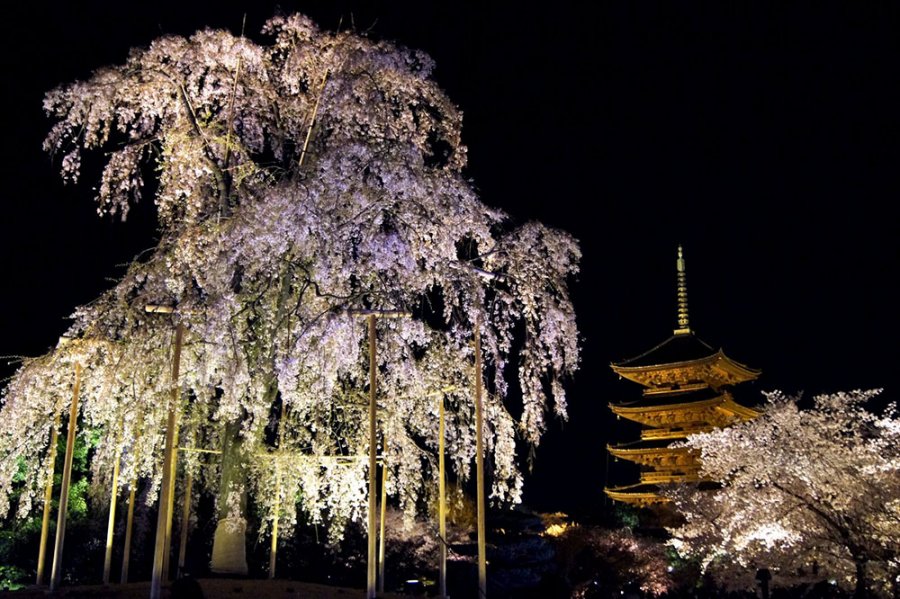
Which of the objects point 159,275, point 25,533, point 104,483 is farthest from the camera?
point 25,533

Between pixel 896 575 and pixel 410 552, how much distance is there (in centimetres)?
1212

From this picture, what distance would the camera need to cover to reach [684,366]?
3884 cm


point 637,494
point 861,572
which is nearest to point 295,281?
point 861,572

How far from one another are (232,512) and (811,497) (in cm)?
1067

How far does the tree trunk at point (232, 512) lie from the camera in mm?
13547

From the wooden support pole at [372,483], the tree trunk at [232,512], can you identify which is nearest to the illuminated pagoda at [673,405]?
the tree trunk at [232,512]

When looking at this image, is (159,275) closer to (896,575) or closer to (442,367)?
(442,367)

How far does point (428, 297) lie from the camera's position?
12453 millimetres

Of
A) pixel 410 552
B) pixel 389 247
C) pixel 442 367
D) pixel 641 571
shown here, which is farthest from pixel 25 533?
pixel 641 571

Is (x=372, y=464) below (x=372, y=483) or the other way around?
the other way around

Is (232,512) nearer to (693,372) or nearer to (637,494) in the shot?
(637,494)

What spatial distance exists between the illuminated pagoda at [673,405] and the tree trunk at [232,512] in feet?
81.1

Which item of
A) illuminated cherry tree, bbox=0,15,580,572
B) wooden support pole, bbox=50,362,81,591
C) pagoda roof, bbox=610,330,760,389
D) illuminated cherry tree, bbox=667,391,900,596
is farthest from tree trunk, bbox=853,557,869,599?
pagoda roof, bbox=610,330,760,389

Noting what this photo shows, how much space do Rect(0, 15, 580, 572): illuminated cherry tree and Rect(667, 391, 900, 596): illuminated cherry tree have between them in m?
6.26
